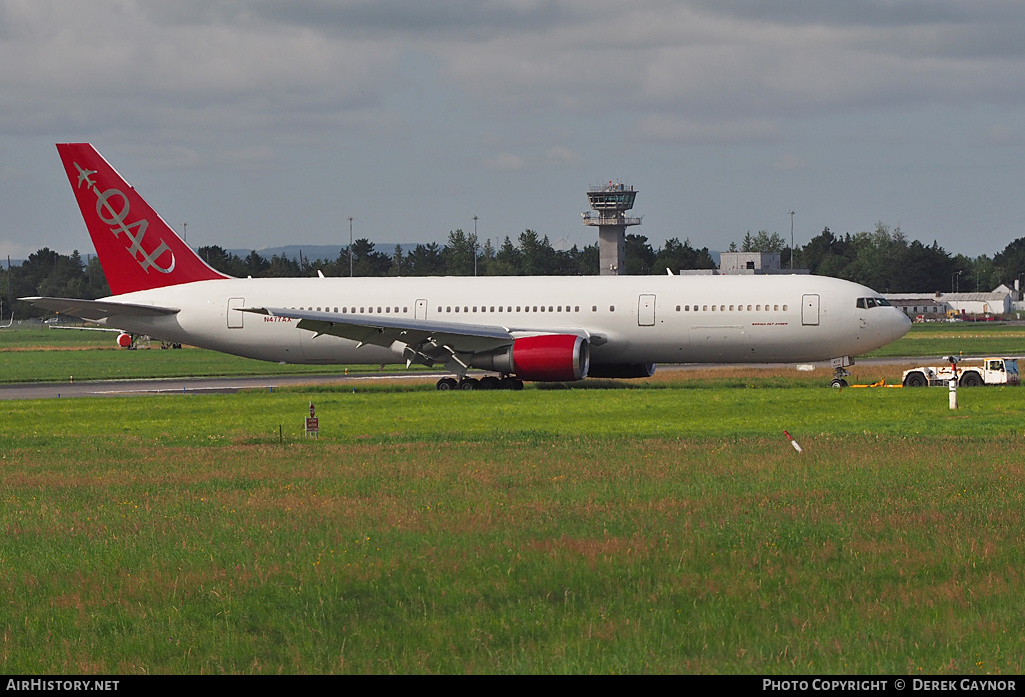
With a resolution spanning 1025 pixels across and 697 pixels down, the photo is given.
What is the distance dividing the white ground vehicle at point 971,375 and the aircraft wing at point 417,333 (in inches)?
492

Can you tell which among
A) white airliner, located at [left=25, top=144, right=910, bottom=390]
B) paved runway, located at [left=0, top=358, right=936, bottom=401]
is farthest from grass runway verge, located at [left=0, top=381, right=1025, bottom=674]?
paved runway, located at [left=0, top=358, right=936, bottom=401]

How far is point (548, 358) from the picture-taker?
4444 cm

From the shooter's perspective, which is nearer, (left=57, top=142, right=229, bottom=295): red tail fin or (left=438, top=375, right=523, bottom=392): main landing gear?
(left=438, top=375, right=523, bottom=392): main landing gear

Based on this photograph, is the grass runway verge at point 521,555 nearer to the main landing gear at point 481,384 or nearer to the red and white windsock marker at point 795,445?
the red and white windsock marker at point 795,445

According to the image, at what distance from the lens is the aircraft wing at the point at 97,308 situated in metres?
46.9

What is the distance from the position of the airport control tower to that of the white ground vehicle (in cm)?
12293

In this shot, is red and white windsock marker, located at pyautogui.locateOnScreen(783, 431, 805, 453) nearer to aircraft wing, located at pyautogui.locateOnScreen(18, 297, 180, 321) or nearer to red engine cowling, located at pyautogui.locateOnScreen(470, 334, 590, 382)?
red engine cowling, located at pyautogui.locateOnScreen(470, 334, 590, 382)

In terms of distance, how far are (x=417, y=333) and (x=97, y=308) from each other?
12711mm

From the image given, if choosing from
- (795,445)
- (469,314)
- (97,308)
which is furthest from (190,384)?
(795,445)

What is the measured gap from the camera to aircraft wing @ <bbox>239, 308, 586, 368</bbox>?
149 feet

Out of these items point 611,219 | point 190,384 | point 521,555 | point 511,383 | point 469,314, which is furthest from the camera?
point 611,219

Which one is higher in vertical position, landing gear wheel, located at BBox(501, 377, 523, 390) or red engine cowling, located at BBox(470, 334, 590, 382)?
red engine cowling, located at BBox(470, 334, 590, 382)

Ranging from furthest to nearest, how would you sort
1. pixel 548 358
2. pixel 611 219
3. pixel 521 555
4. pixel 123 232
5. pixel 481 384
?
→ pixel 611 219 → pixel 123 232 → pixel 481 384 → pixel 548 358 → pixel 521 555

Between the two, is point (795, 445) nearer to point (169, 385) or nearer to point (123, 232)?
point (123, 232)
